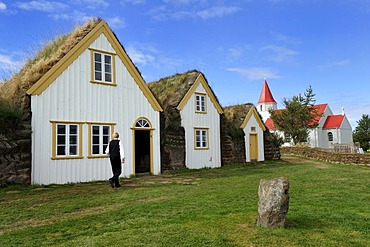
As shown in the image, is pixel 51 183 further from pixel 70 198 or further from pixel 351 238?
pixel 351 238

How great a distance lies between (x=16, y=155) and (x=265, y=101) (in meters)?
63.7

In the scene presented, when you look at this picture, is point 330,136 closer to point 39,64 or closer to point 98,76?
point 98,76

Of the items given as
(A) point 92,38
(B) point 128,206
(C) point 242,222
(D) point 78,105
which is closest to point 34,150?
(D) point 78,105

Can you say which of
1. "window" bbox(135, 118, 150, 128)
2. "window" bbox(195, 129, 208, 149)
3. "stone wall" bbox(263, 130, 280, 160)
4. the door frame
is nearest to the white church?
"stone wall" bbox(263, 130, 280, 160)

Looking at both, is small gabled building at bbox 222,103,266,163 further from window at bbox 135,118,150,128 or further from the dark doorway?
window at bbox 135,118,150,128

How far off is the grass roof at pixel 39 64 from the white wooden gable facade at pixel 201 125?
7.08m

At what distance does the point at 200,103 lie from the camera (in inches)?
813

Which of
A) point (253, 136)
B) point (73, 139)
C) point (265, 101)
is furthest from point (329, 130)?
point (73, 139)

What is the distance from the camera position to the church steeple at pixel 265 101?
7050cm

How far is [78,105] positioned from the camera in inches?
534

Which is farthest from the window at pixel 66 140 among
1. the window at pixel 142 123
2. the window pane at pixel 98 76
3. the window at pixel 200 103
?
the window at pixel 200 103

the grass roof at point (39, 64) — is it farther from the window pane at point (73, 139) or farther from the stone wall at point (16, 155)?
the window pane at point (73, 139)

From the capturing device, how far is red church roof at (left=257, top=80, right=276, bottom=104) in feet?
233

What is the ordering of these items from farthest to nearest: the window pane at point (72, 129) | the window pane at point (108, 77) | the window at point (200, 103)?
the window at point (200, 103)
the window pane at point (108, 77)
the window pane at point (72, 129)
